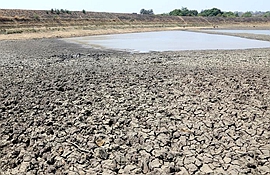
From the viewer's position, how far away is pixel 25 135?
17.8 feet

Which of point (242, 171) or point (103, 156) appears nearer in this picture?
point (242, 171)

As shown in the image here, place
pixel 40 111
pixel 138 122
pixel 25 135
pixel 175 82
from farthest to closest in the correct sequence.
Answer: pixel 175 82 → pixel 40 111 → pixel 138 122 → pixel 25 135

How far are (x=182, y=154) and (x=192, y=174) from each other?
21.5 inches

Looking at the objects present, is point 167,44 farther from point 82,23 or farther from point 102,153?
point 82,23

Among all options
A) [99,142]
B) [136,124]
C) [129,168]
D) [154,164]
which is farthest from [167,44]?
[129,168]

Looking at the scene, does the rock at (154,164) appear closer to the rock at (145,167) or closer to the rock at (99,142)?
the rock at (145,167)

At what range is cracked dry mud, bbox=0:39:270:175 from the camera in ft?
14.7

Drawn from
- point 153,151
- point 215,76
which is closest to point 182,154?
point 153,151

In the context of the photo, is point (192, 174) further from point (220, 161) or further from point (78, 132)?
point (78, 132)

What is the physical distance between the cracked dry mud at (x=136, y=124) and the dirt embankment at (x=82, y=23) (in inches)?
943

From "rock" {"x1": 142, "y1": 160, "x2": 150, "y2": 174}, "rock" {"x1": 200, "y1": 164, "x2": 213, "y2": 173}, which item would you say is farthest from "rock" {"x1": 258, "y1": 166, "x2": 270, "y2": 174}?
"rock" {"x1": 142, "y1": 160, "x2": 150, "y2": 174}

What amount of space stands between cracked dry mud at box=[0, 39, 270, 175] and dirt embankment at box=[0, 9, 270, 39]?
78.6 ft

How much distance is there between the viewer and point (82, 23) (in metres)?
48.7

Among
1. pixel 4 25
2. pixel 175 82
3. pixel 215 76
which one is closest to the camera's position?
pixel 175 82
